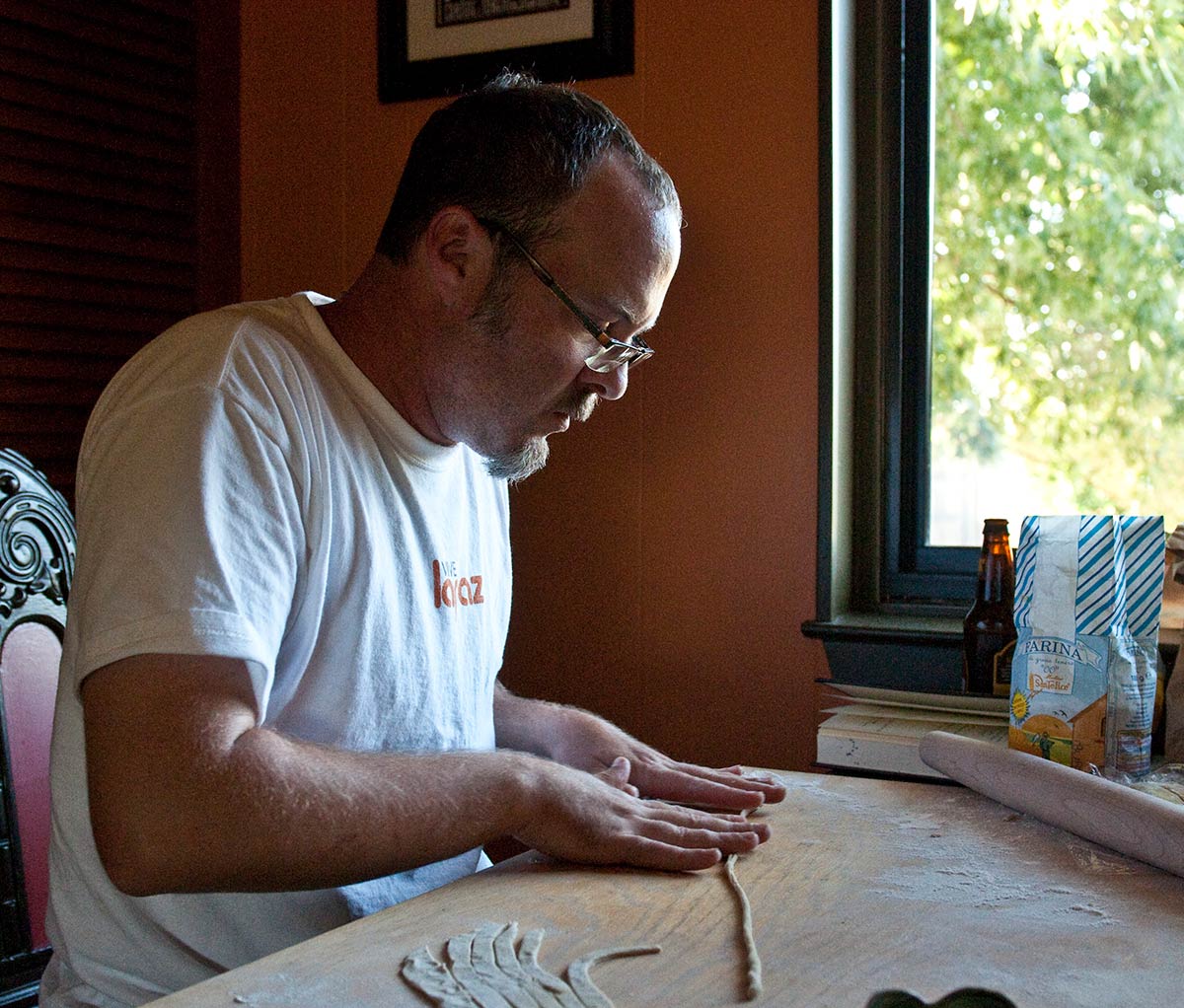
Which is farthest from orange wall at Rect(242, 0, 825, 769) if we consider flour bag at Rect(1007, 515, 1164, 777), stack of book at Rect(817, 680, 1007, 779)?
flour bag at Rect(1007, 515, 1164, 777)

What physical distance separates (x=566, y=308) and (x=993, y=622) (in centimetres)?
74

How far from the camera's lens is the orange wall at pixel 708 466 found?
1.90 metres

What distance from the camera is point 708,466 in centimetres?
196

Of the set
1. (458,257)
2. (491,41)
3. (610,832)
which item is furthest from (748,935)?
(491,41)

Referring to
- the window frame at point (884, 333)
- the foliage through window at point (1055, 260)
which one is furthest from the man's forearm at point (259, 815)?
the foliage through window at point (1055, 260)

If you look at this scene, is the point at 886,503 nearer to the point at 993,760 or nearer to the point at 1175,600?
the point at 1175,600

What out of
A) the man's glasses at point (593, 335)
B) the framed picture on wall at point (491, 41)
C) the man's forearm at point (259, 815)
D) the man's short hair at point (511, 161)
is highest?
the framed picture on wall at point (491, 41)

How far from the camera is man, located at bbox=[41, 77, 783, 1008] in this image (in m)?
0.97

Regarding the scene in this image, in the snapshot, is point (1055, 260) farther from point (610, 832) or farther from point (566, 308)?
point (610, 832)

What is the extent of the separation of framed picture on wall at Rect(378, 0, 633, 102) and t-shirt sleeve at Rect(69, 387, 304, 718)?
3.77 feet

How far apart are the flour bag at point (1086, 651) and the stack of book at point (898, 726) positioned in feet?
0.52

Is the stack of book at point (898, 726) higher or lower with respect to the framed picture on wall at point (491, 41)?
lower

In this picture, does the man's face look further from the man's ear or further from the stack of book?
the stack of book

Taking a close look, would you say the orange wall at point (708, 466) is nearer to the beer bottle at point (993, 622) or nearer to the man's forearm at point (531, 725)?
the beer bottle at point (993, 622)
